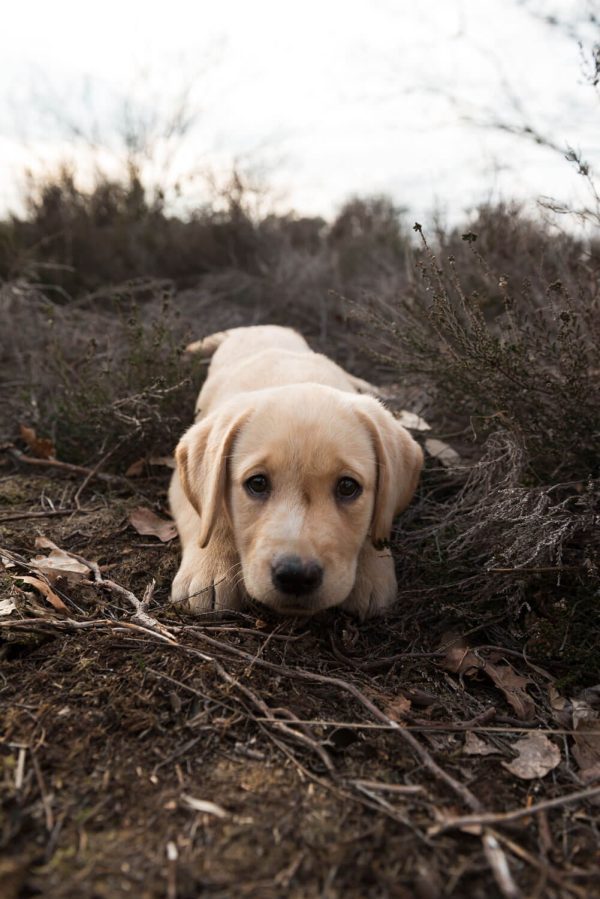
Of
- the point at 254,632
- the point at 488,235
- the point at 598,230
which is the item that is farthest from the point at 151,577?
the point at 488,235

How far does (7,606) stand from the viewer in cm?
282

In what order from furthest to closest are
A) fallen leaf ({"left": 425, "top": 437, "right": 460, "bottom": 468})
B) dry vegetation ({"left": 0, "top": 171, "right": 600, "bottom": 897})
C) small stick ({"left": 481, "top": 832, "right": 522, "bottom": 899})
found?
fallen leaf ({"left": 425, "top": 437, "right": 460, "bottom": 468}) < dry vegetation ({"left": 0, "top": 171, "right": 600, "bottom": 897}) < small stick ({"left": 481, "top": 832, "right": 522, "bottom": 899})

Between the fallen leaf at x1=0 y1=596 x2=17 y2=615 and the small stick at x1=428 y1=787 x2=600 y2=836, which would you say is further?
the fallen leaf at x1=0 y1=596 x2=17 y2=615

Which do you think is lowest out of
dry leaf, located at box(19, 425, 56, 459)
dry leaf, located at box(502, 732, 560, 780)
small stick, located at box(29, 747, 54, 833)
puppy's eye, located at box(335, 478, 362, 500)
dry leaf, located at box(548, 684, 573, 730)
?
dry leaf, located at box(548, 684, 573, 730)

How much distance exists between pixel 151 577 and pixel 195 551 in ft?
1.02

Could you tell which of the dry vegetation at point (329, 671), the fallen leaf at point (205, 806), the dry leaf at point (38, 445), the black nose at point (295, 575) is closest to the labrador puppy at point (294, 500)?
the black nose at point (295, 575)

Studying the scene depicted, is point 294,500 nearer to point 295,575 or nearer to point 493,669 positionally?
point 295,575

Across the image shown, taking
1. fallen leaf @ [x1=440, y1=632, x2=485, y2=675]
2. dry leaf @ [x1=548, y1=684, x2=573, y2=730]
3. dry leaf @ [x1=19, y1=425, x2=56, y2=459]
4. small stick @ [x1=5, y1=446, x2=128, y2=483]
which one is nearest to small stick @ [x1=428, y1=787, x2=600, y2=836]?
dry leaf @ [x1=548, y1=684, x2=573, y2=730]

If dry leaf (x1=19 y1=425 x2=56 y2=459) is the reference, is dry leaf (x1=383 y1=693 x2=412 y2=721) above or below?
below

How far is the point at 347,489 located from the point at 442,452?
145 cm

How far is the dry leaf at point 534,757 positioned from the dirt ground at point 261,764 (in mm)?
25

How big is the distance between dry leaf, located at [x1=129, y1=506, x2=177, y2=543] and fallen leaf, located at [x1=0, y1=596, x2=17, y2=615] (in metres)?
1.18

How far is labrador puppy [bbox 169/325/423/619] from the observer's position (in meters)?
2.86

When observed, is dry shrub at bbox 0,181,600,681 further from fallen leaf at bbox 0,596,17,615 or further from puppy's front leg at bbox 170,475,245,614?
fallen leaf at bbox 0,596,17,615
